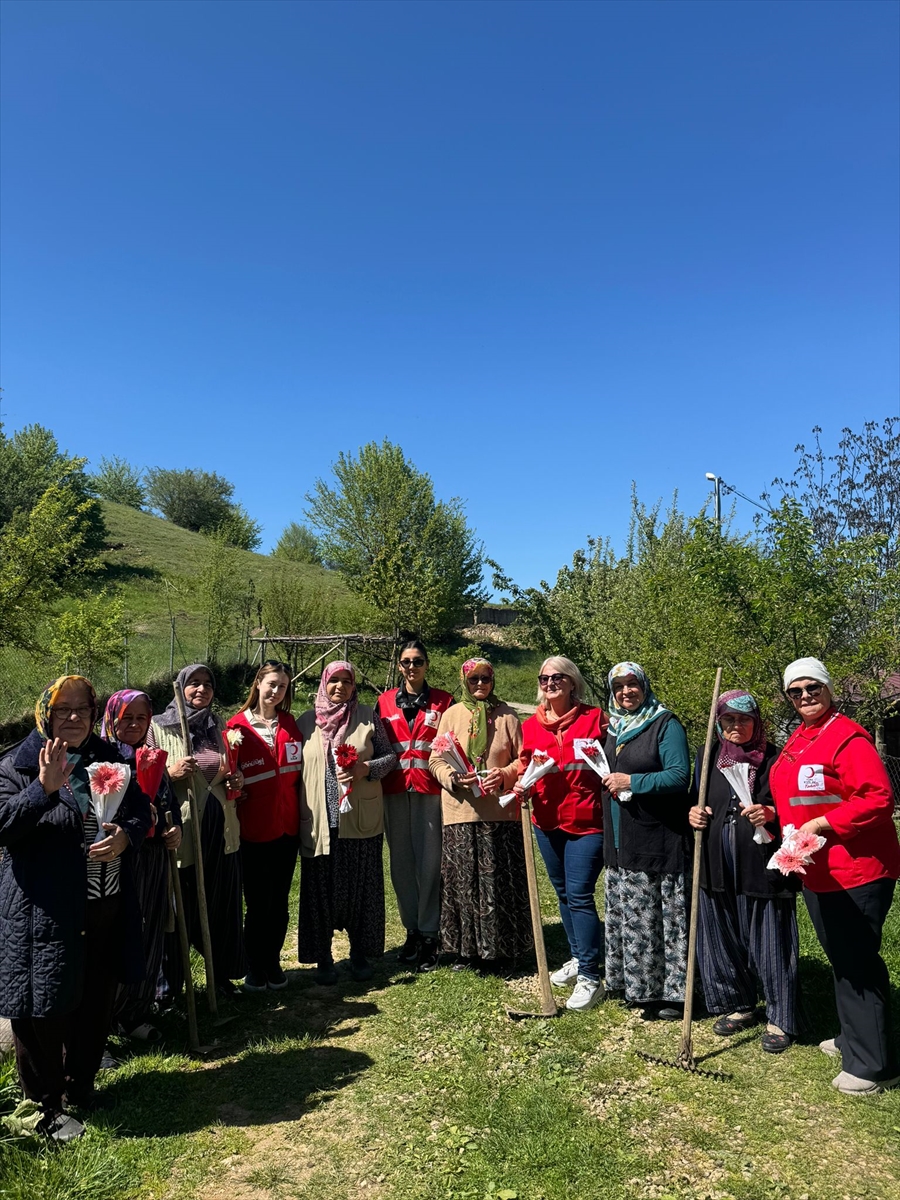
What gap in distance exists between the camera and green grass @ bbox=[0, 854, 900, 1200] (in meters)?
2.99

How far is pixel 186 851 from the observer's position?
4.49 meters

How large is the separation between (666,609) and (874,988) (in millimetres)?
10501

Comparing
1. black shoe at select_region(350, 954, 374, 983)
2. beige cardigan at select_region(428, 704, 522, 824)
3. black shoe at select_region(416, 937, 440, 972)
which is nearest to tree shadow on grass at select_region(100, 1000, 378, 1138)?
black shoe at select_region(350, 954, 374, 983)

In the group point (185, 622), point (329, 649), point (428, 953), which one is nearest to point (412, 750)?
point (428, 953)

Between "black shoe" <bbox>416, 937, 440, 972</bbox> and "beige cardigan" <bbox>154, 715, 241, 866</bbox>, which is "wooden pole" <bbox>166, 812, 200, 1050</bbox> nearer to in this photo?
"beige cardigan" <bbox>154, 715, 241, 866</bbox>

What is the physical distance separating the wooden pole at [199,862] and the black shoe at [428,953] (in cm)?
139

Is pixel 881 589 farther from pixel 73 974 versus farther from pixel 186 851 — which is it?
pixel 73 974

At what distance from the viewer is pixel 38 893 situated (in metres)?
3.12

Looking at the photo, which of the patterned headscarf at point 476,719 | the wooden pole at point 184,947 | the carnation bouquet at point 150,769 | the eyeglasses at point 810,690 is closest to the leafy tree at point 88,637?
the wooden pole at point 184,947

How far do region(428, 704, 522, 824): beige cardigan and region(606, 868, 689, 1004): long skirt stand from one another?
36.9 inches

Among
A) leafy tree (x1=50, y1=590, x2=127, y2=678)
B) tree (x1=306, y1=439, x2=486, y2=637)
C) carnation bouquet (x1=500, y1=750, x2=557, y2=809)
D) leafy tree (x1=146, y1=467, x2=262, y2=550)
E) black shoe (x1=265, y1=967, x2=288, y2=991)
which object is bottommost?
black shoe (x1=265, y1=967, x2=288, y2=991)

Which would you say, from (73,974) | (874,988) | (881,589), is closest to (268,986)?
(73,974)

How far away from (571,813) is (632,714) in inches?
28.7

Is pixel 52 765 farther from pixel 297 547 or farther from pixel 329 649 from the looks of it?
pixel 297 547
